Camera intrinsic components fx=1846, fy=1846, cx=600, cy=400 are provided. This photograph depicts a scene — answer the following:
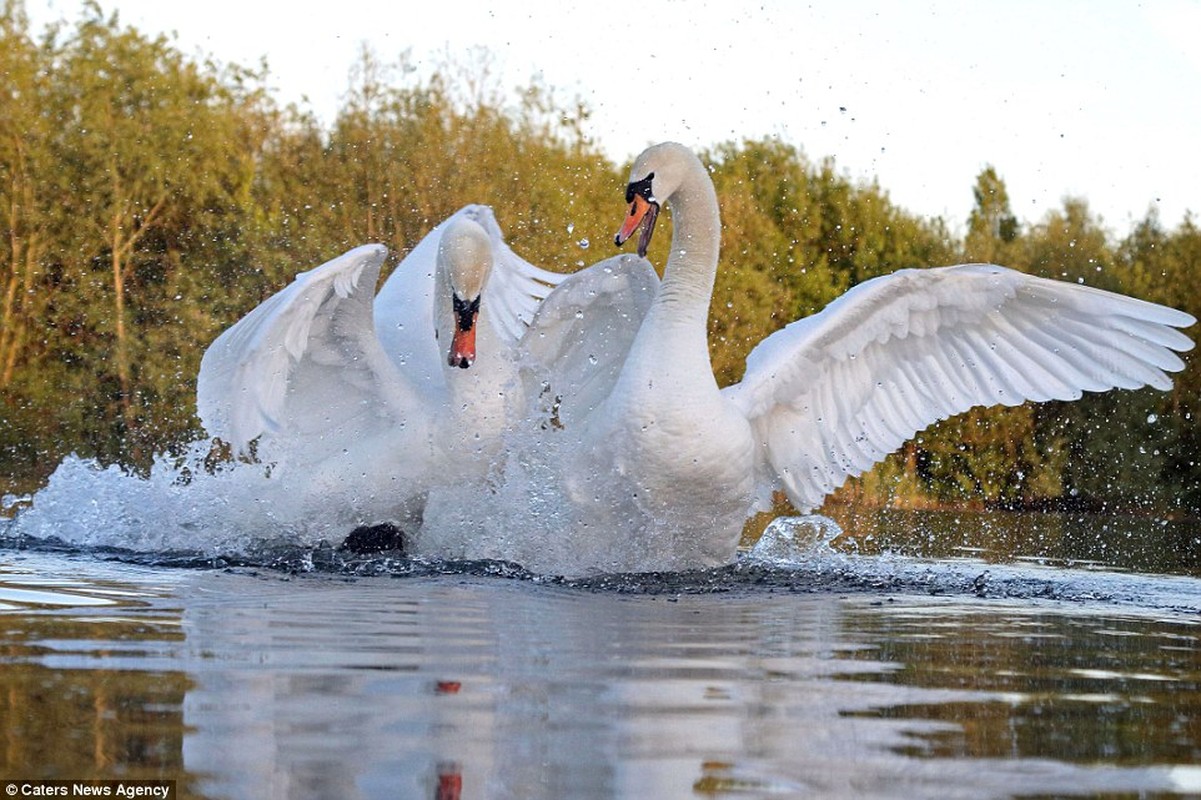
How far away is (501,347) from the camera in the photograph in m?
10.1

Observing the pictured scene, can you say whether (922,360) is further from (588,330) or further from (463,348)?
(463,348)

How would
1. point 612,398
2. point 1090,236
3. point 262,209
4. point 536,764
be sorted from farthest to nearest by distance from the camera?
point 1090,236 → point 262,209 → point 612,398 → point 536,764

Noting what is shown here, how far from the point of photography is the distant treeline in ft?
88.0

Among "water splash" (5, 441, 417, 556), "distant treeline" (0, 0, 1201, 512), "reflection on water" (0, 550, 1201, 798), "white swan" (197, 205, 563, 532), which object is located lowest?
"reflection on water" (0, 550, 1201, 798)

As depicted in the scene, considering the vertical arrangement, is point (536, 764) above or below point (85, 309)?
below

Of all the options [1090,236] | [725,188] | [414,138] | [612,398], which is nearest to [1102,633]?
[612,398]

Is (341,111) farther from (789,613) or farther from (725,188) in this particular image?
(789,613)

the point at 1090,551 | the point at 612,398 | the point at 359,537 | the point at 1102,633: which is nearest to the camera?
the point at 1102,633

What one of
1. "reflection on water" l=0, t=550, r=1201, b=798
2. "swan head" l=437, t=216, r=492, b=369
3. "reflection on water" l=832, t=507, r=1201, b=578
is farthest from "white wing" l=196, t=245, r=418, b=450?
"reflection on water" l=832, t=507, r=1201, b=578

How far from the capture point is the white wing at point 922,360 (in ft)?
30.2

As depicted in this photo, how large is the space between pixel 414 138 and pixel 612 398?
20677 millimetres

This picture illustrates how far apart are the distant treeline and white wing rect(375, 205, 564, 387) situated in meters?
11.7

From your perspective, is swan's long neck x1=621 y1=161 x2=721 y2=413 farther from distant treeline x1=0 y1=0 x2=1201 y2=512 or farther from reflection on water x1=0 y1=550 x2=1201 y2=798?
distant treeline x1=0 y1=0 x2=1201 y2=512

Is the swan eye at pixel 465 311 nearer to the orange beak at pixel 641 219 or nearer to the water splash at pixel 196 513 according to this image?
the orange beak at pixel 641 219
